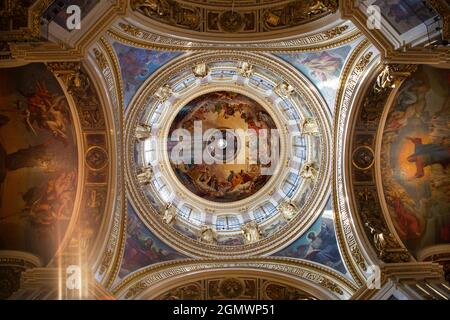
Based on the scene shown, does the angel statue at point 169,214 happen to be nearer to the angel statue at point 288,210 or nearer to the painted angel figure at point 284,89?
the angel statue at point 288,210

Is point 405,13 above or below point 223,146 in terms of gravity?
above

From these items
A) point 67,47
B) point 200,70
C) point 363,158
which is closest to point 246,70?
point 200,70

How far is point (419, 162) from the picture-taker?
14.7 m

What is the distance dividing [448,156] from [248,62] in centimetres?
712

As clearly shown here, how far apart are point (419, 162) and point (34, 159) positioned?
11.2 metres

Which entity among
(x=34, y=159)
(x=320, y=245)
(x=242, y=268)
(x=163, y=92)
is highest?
(x=163, y=92)

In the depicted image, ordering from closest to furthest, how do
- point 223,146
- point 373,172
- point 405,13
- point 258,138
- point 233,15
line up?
point 405,13
point 233,15
point 373,172
point 258,138
point 223,146

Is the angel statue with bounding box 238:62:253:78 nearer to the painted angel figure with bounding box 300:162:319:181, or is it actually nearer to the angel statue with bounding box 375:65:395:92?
the painted angel figure with bounding box 300:162:319:181

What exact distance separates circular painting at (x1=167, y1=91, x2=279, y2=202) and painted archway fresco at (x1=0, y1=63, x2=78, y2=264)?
6440 millimetres

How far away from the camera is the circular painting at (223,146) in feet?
65.0

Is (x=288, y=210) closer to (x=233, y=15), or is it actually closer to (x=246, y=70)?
(x=246, y=70)

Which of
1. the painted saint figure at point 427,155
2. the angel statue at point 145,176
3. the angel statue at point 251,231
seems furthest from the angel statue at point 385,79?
the angel statue at point 145,176

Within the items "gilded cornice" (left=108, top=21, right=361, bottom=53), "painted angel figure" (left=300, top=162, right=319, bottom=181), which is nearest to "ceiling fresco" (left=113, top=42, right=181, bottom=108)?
"gilded cornice" (left=108, top=21, right=361, bottom=53)
